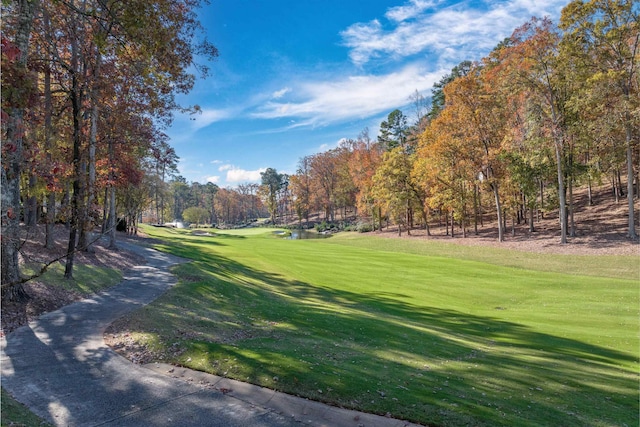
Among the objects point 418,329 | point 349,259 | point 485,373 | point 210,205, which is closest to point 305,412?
point 485,373

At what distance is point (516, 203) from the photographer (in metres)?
35.8

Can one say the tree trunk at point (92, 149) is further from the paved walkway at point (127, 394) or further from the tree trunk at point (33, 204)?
the paved walkway at point (127, 394)

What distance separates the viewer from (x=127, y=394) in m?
5.65

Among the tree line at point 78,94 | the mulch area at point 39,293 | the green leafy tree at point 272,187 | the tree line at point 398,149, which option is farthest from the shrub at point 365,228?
the green leafy tree at point 272,187

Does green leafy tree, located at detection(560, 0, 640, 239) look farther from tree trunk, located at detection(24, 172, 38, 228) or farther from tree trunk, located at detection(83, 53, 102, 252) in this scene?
tree trunk, located at detection(24, 172, 38, 228)

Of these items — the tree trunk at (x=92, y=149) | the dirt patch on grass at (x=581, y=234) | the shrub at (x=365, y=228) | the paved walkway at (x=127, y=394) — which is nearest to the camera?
the paved walkway at (x=127, y=394)

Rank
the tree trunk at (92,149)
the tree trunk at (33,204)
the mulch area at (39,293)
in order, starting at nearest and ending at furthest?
the mulch area at (39,293) → the tree trunk at (92,149) → the tree trunk at (33,204)

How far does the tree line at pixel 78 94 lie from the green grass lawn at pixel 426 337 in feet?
12.8

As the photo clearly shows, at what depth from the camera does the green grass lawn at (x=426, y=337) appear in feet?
20.1

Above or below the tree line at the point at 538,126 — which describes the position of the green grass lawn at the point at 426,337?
below

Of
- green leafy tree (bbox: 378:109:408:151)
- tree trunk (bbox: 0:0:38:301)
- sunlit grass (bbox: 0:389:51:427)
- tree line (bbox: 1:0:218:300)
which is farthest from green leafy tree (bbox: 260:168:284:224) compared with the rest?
sunlit grass (bbox: 0:389:51:427)

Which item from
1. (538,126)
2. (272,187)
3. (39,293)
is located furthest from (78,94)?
(272,187)

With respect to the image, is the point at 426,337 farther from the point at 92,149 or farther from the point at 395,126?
the point at 395,126

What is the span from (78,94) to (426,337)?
15.8 meters
